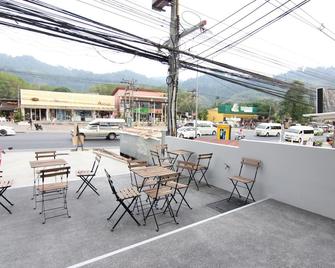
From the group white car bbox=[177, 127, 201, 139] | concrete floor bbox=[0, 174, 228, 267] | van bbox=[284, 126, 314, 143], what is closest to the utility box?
white car bbox=[177, 127, 201, 139]

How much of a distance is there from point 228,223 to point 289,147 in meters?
2.03

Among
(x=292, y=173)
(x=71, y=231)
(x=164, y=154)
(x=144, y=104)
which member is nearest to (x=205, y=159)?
(x=164, y=154)

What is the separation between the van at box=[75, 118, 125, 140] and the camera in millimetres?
18253

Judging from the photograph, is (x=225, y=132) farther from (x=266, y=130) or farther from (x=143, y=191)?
(x=266, y=130)

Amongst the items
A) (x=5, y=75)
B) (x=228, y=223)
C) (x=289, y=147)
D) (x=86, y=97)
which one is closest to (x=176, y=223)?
(x=228, y=223)

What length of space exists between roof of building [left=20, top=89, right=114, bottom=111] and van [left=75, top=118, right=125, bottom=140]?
680 inches

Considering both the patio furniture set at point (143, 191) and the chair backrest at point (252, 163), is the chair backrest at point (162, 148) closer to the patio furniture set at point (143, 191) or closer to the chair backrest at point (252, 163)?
the patio furniture set at point (143, 191)

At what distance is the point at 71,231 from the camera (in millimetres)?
3322

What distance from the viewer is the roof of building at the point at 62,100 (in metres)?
31.1

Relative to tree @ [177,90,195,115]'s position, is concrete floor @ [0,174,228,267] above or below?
below

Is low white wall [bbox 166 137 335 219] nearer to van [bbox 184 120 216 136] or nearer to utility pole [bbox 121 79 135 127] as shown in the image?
van [bbox 184 120 216 136]

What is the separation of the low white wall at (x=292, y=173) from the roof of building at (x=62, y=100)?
3292cm

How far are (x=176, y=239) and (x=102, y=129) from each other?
664 inches

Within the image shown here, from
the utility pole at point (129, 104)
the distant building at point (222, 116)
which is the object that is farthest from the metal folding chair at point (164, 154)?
the distant building at point (222, 116)
